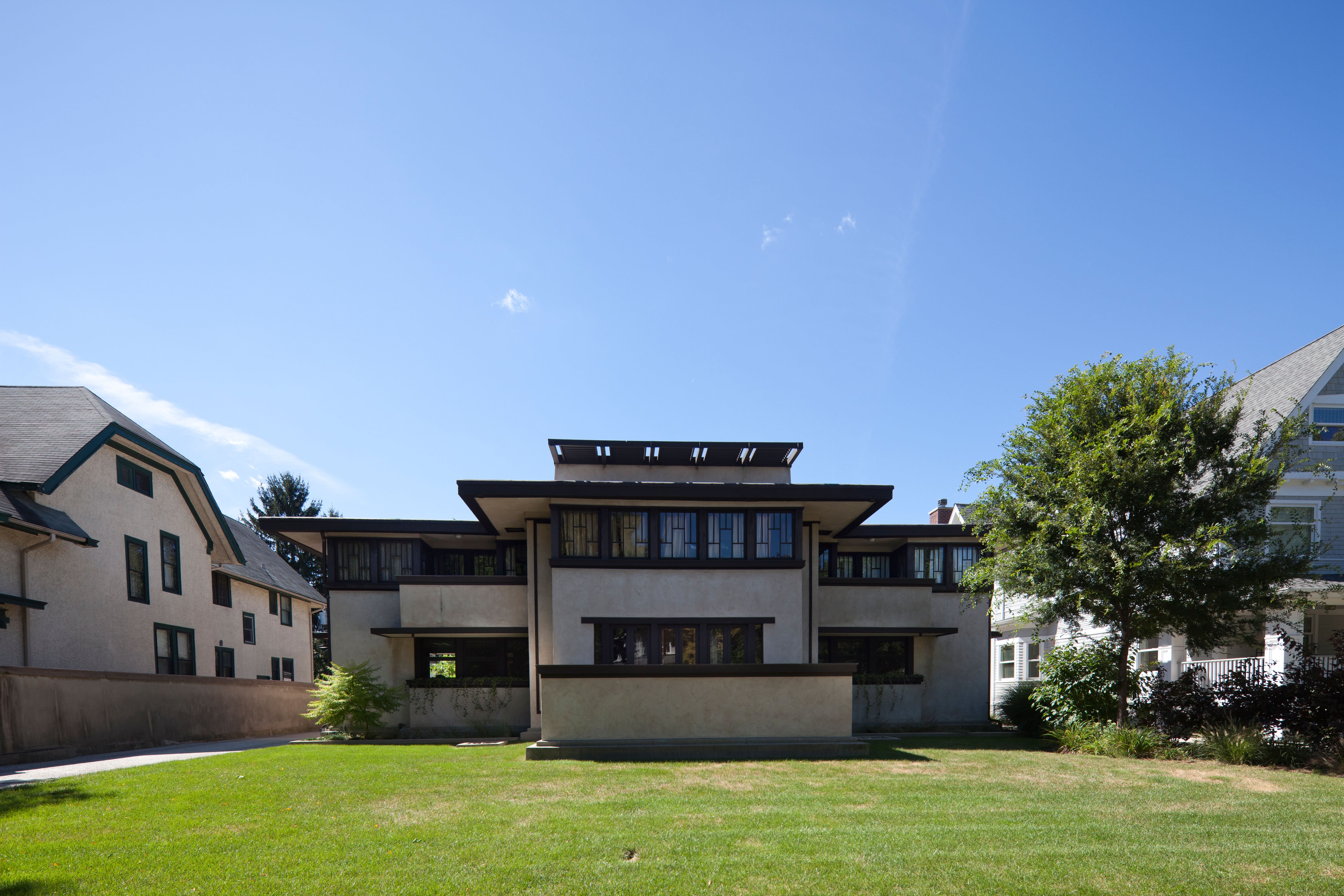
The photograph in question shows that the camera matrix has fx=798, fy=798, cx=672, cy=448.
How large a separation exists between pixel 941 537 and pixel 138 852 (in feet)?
66.2

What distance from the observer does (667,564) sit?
18047 mm

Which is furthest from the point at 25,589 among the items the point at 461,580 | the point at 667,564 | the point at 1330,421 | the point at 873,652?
the point at 1330,421

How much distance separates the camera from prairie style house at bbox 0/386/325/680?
18.1m

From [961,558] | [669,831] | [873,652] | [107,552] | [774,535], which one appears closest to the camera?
[669,831]

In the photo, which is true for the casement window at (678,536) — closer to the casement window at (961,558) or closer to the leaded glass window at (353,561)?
the leaded glass window at (353,561)

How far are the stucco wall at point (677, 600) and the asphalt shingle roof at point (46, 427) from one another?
1253 centimetres

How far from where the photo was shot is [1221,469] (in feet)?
50.8

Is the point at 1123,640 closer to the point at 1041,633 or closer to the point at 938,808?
the point at 938,808

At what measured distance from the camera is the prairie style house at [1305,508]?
1798 centimetres

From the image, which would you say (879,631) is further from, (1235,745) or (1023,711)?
(1235,745)

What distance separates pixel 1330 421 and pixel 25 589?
103 feet

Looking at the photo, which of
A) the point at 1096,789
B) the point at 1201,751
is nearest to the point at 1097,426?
the point at 1201,751

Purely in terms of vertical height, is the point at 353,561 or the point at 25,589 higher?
the point at 353,561

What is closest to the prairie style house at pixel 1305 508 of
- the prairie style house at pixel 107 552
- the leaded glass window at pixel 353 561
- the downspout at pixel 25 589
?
the leaded glass window at pixel 353 561
